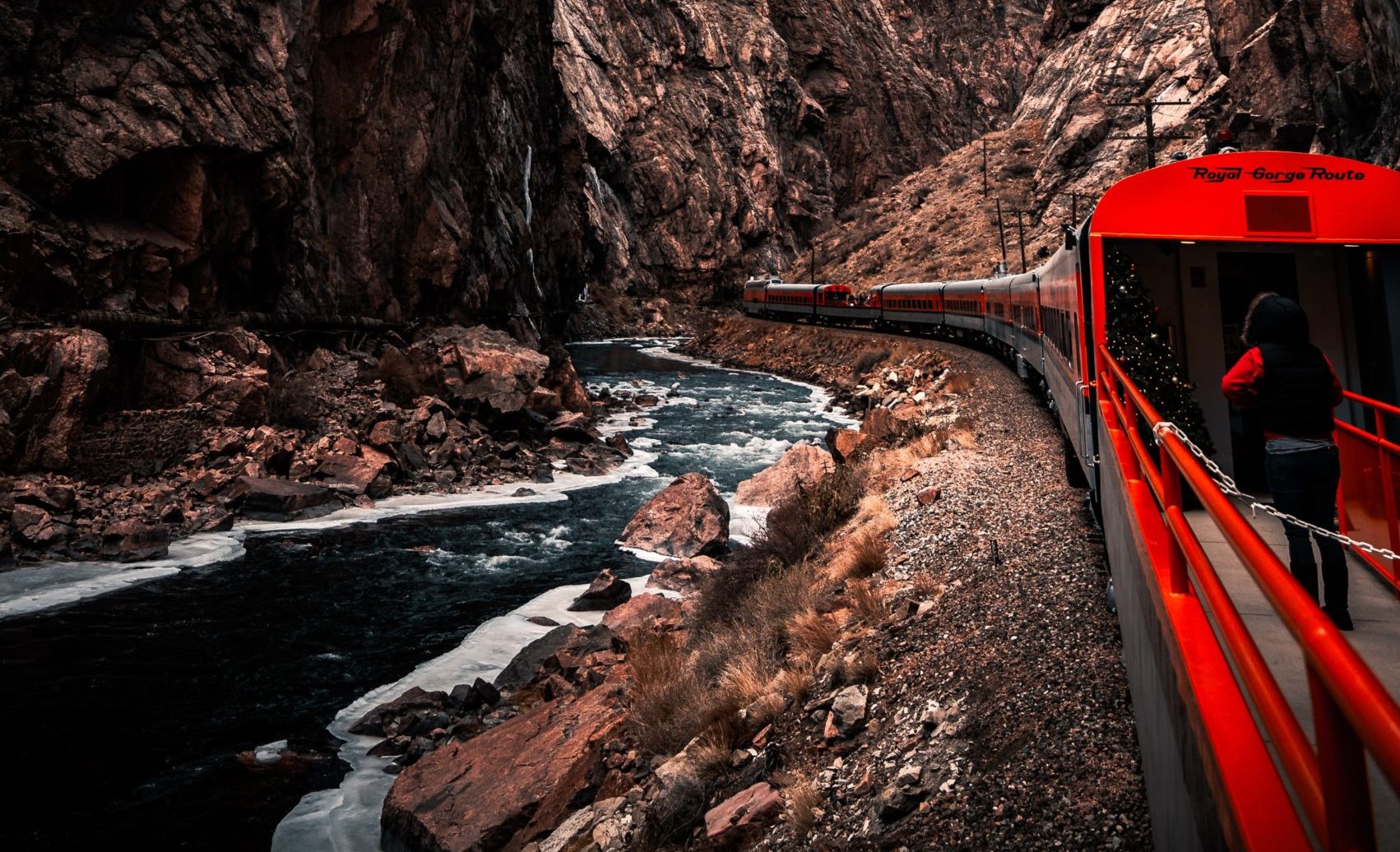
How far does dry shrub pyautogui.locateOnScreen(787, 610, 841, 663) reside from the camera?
7.78m

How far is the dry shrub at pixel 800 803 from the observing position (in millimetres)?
5207

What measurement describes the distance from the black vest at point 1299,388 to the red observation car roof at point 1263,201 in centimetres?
279

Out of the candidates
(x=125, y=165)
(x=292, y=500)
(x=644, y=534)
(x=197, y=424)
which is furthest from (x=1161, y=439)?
(x=125, y=165)

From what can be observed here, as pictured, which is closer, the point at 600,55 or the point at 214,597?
the point at 214,597

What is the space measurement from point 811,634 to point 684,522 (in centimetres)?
963

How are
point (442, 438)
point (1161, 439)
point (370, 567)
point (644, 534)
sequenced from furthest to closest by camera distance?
point (442, 438) < point (644, 534) < point (370, 567) < point (1161, 439)

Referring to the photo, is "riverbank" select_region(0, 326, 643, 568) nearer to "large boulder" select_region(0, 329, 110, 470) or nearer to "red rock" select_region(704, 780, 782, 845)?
"large boulder" select_region(0, 329, 110, 470)

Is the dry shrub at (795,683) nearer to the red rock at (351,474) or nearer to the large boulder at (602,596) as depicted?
the large boulder at (602,596)

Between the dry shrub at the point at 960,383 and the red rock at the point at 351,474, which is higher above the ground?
the dry shrub at the point at 960,383

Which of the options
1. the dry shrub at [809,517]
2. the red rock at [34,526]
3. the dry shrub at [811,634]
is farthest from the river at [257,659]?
the dry shrub at [811,634]

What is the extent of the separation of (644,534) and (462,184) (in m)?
31.2

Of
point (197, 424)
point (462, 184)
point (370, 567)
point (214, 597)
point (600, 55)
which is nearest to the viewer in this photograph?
point (214, 597)

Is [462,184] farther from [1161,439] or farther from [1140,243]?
[1161,439]

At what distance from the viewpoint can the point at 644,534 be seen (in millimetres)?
17750
